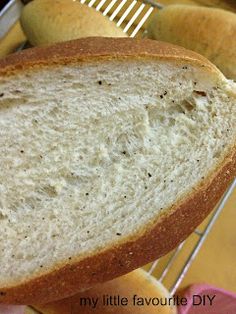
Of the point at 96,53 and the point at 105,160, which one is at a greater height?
A: the point at 96,53

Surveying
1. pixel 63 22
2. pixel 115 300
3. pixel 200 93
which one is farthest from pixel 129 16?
pixel 115 300

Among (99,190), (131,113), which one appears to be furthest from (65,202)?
(131,113)

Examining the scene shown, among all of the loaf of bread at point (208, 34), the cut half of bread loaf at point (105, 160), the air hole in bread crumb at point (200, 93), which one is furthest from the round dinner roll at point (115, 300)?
the loaf of bread at point (208, 34)

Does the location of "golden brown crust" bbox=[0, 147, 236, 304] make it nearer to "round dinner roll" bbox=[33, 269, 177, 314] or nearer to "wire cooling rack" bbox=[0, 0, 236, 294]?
"round dinner roll" bbox=[33, 269, 177, 314]

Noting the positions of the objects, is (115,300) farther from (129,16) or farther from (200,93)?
(129,16)

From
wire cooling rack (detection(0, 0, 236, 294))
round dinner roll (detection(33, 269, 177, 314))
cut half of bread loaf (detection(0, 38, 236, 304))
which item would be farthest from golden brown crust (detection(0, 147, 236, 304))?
wire cooling rack (detection(0, 0, 236, 294))

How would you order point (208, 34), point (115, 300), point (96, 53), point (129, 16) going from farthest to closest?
point (129, 16), point (208, 34), point (115, 300), point (96, 53)

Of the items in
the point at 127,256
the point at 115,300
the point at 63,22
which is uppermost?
the point at 63,22

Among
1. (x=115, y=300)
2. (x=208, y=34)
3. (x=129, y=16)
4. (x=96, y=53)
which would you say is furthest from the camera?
(x=129, y=16)
